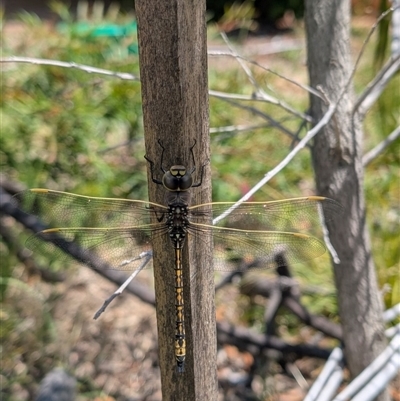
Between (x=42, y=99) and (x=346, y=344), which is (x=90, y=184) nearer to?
(x=42, y=99)

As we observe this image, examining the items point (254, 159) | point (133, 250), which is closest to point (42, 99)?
point (254, 159)

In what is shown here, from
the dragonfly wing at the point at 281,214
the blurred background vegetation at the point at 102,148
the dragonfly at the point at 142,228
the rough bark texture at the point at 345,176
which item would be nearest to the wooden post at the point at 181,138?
the dragonfly at the point at 142,228

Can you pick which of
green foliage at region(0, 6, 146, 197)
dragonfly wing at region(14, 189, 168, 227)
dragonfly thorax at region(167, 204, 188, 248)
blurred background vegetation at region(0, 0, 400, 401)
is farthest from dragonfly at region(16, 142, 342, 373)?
green foliage at region(0, 6, 146, 197)

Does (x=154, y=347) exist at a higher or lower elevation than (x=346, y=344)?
lower

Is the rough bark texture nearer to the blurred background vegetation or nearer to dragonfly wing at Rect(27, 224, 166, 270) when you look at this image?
dragonfly wing at Rect(27, 224, 166, 270)

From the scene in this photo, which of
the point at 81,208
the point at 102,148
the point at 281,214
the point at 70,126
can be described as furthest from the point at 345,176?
the point at 70,126

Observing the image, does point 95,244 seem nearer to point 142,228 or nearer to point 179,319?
point 142,228
